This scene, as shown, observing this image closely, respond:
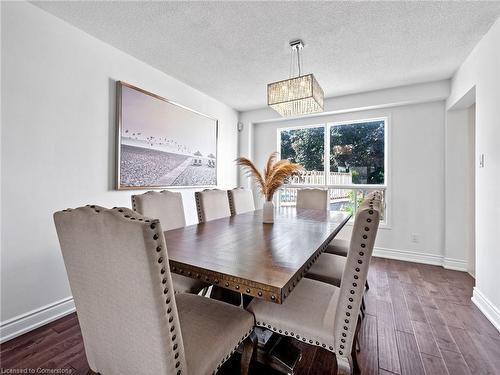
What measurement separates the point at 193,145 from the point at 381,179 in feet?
9.51

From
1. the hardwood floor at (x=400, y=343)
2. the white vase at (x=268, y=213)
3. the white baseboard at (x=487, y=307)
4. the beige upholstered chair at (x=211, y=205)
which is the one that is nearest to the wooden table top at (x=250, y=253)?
the white vase at (x=268, y=213)

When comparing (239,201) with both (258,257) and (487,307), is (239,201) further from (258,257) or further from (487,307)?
(487,307)

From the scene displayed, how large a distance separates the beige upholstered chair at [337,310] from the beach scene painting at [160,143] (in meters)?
2.10

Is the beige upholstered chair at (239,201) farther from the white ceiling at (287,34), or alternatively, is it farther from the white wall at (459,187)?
the white wall at (459,187)

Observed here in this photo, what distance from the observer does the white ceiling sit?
192 cm

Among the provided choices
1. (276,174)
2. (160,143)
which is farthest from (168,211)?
(160,143)

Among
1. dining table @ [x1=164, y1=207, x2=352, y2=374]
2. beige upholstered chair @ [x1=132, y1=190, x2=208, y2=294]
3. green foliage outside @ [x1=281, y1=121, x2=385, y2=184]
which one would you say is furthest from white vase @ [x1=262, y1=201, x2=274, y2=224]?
green foliage outside @ [x1=281, y1=121, x2=385, y2=184]

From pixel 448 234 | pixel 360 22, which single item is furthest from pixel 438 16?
pixel 448 234

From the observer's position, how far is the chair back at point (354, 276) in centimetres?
99

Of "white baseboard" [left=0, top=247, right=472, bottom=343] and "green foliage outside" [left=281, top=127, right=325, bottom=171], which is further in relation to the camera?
"green foliage outside" [left=281, top=127, right=325, bottom=171]

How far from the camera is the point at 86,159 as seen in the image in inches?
89.8

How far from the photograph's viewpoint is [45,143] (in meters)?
1.99

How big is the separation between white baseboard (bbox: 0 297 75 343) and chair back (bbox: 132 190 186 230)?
111 centimetres

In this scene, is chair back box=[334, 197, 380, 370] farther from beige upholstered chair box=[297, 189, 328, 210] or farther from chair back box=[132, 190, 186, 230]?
beige upholstered chair box=[297, 189, 328, 210]
